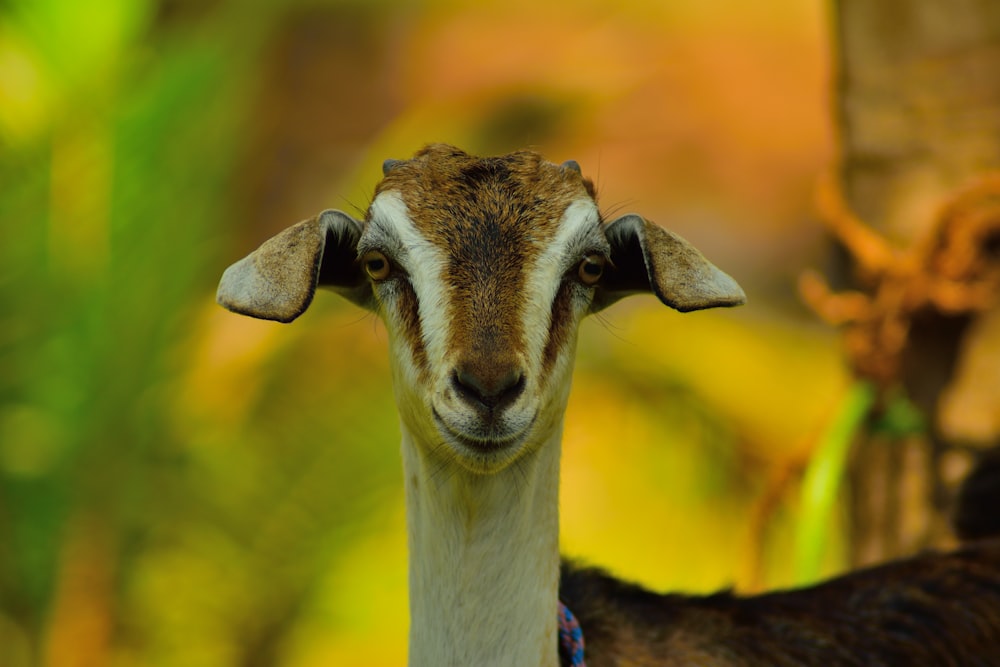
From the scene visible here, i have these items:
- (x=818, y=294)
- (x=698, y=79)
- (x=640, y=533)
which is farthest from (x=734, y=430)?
(x=698, y=79)

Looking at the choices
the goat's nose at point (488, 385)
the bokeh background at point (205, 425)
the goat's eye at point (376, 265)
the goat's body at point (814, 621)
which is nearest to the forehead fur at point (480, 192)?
the goat's eye at point (376, 265)

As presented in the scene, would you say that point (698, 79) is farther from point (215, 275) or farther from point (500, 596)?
point (500, 596)

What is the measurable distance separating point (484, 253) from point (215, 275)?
165 inches

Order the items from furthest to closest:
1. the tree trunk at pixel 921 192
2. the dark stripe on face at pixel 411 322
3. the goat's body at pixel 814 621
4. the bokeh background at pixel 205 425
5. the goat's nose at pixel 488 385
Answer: the bokeh background at pixel 205 425, the tree trunk at pixel 921 192, the goat's body at pixel 814 621, the dark stripe on face at pixel 411 322, the goat's nose at pixel 488 385

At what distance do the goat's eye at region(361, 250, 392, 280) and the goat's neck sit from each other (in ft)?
1.45

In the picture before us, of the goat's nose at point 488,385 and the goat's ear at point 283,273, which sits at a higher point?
the goat's ear at point 283,273

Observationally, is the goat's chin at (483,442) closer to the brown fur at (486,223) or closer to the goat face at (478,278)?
the goat face at (478,278)

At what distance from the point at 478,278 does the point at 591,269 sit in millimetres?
337

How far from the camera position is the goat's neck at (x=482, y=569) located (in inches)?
116

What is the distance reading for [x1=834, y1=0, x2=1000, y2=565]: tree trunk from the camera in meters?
4.57

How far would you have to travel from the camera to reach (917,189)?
4793 millimetres

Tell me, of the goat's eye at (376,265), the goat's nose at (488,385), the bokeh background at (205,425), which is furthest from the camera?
the bokeh background at (205,425)

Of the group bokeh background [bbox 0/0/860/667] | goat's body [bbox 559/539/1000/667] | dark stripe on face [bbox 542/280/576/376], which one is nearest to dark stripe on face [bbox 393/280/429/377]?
dark stripe on face [bbox 542/280/576/376]

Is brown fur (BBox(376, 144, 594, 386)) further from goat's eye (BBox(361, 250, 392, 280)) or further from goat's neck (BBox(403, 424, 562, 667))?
goat's neck (BBox(403, 424, 562, 667))
